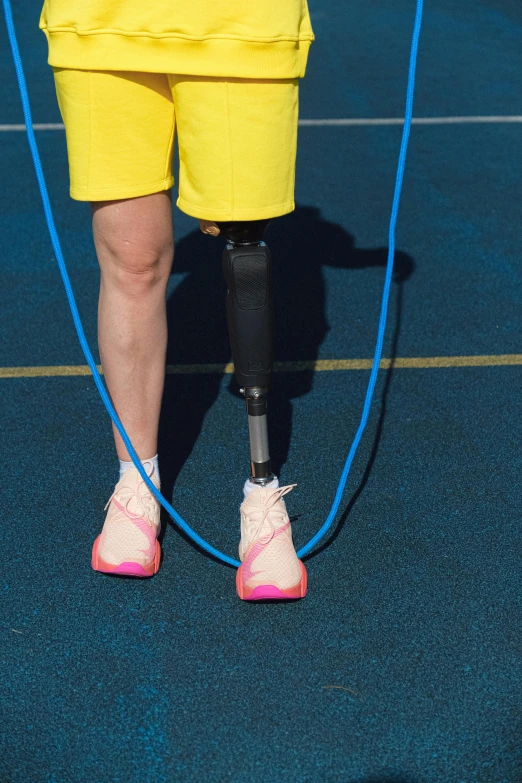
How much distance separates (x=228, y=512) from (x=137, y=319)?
22.4 inches

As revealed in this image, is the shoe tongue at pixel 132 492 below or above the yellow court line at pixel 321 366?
above

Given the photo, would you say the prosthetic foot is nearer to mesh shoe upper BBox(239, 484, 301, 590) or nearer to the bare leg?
mesh shoe upper BBox(239, 484, 301, 590)

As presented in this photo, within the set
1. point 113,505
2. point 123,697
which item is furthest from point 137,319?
point 123,697

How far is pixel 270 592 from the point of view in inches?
76.2

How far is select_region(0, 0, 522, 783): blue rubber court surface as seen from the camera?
1.65 metres

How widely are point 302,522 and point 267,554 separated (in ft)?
0.92

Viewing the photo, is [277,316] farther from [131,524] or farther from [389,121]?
[389,121]

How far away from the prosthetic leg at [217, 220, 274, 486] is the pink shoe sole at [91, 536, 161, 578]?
0.43 m

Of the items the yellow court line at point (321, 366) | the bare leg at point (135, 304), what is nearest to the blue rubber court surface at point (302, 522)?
the yellow court line at point (321, 366)

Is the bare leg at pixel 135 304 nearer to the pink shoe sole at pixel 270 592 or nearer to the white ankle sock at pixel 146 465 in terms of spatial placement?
the white ankle sock at pixel 146 465

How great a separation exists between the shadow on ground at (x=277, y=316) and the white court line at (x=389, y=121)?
1.66 meters

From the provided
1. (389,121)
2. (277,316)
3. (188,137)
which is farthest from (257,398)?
(389,121)

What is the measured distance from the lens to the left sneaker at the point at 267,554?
195 centimetres

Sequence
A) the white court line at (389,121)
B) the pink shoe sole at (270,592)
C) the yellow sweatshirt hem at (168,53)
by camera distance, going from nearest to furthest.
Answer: the yellow sweatshirt hem at (168,53)
the pink shoe sole at (270,592)
the white court line at (389,121)
